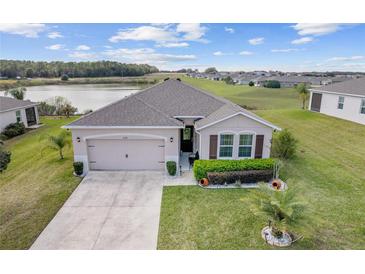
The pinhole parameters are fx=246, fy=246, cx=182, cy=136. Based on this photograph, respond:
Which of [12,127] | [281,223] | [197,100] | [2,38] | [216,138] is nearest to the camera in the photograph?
[281,223]

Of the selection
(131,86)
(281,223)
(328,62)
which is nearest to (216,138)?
(281,223)

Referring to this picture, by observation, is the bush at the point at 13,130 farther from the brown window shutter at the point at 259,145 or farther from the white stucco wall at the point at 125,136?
the brown window shutter at the point at 259,145

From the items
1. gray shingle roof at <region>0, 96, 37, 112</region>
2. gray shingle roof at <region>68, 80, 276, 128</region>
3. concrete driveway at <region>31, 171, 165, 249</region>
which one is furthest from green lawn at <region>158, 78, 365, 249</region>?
gray shingle roof at <region>0, 96, 37, 112</region>

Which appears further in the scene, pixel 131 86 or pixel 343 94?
pixel 131 86

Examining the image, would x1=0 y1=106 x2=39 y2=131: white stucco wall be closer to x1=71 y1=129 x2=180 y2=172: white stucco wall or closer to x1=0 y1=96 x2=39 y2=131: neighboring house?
x1=0 y1=96 x2=39 y2=131: neighboring house

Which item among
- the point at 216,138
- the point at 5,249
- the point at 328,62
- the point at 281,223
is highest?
the point at 328,62

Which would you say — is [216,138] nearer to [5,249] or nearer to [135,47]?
[5,249]

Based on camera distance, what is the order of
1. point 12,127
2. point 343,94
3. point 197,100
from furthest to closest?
1. point 343,94
2. point 12,127
3. point 197,100

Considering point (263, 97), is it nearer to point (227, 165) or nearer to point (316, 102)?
point (316, 102)
